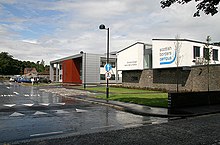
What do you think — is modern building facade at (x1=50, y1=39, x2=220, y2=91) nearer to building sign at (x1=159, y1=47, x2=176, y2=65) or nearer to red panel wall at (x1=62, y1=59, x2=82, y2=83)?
building sign at (x1=159, y1=47, x2=176, y2=65)

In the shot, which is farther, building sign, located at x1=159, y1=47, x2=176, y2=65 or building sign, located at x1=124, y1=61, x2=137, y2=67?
building sign, located at x1=124, y1=61, x2=137, y2=67

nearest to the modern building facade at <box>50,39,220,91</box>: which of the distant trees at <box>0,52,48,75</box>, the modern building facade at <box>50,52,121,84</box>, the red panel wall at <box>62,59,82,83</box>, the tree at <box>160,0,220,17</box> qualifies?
the tree at <box>160,0,220,17</box>

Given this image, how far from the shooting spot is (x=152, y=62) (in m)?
35.3

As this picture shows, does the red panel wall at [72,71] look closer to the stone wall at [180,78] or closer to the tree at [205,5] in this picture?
the stone wall at [180,78]

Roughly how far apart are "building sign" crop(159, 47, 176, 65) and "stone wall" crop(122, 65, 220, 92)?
1.27 m

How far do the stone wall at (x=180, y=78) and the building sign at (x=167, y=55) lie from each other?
127 cm

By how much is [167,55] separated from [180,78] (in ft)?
Result: 11.5

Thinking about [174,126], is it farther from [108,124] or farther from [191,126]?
[108,124]

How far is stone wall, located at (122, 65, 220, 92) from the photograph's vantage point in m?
27.3

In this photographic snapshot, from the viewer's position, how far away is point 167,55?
3231cm

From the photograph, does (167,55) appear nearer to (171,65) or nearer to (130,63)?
(171,65)

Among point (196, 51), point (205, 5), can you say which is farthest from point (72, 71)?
point (205, 5)

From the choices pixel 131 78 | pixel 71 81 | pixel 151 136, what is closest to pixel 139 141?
pixel 151 136

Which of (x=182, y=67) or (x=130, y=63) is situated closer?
(x=182, y=67)
